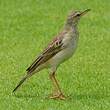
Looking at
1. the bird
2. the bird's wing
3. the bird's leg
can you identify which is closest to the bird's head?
the bird

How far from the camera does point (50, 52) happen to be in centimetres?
1198

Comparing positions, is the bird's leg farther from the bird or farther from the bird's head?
the bird's head

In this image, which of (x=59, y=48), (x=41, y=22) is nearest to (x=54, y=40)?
(x=59, y=48)

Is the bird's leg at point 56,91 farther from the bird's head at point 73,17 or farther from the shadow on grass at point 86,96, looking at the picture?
the bird's head at point 73,17

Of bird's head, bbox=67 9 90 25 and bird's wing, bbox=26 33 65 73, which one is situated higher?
bird's head, bbox=67 9 90 25

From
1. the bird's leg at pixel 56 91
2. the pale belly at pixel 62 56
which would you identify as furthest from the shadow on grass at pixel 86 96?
the pale belly at pixel 62 56

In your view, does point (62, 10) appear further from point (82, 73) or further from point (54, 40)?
point (54, 40)

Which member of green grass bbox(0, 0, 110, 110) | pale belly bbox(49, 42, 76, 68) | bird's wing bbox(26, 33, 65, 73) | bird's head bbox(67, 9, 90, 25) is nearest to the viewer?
green grass bbox(0, 0, 110, 110)

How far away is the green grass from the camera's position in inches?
453

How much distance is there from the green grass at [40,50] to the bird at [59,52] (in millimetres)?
317

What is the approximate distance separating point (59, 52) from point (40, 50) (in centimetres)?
536

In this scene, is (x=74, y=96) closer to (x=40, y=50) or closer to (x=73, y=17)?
(x=73, y=17)

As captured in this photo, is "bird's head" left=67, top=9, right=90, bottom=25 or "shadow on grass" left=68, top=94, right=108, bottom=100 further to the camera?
"bird's head" left=67, top=9, right=90, bottom=25

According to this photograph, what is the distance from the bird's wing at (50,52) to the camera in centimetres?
1184
